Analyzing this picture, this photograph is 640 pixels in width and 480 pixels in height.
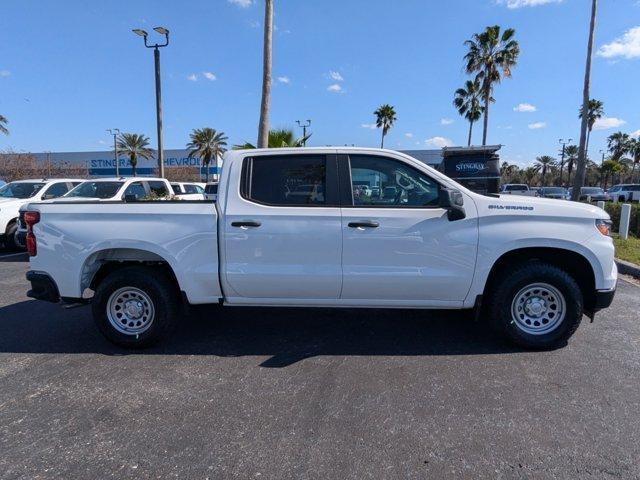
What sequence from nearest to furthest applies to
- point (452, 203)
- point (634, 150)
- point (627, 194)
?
1. point (452, 203)
2. point (627, 194)
3. point (634, 150)

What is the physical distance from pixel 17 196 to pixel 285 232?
10.6 m

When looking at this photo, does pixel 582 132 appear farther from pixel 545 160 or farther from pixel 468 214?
pixel 545 160

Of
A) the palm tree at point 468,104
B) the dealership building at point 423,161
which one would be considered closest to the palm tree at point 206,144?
the dealership building at point 423,161

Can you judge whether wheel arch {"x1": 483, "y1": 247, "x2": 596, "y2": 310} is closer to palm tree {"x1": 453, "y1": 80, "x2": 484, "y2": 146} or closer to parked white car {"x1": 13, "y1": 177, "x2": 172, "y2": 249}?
parked white car {"x1": 13, "y1": 177, "x2": 172, "y2": 249}

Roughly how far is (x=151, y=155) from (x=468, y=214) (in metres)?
51.1

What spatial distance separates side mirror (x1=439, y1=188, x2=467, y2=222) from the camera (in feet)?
12.2

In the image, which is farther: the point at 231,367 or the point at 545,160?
the point at 545,160

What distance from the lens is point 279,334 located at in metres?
4.62

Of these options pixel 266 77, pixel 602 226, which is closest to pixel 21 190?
pixel 266 77

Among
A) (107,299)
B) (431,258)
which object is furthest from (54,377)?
(431,258)

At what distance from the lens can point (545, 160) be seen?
267ft

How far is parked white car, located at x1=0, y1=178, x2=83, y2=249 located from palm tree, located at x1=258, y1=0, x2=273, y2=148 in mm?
5335

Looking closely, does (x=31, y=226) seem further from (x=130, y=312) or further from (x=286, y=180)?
(x=286, y=180)

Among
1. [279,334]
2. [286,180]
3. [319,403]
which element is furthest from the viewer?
[279,334]
